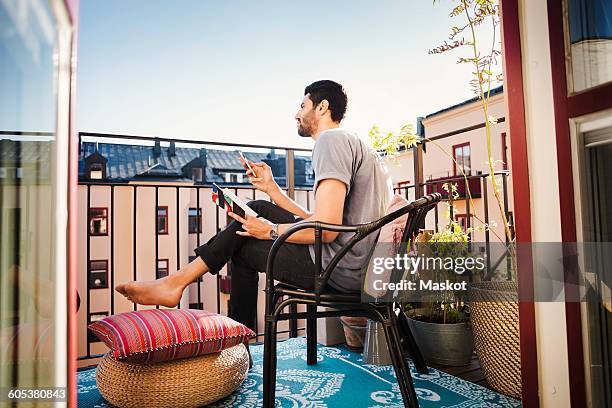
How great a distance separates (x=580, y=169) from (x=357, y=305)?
30.1 inches

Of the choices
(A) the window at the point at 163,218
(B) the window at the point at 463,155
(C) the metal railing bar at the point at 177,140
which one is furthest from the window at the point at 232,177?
(C) the metal railing bar at the point at 177,140

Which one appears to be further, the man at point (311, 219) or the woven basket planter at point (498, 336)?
the woven basket planter at point (498, 336)

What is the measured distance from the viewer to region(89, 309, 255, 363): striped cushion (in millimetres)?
1447

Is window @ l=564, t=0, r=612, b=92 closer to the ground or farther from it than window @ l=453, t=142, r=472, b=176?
closer to the ground

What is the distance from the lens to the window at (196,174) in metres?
19.7

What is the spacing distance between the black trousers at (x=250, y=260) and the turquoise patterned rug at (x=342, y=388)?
311 millimetres

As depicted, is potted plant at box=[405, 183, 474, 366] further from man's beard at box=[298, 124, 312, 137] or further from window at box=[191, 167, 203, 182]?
window at box=[191, 167, 203, 182]

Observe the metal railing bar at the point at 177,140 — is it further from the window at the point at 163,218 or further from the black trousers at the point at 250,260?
the window at the point at 163,218

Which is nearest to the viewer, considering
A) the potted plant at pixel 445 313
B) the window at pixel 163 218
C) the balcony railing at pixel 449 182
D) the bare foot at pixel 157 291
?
the bare foot at pixel 157 291

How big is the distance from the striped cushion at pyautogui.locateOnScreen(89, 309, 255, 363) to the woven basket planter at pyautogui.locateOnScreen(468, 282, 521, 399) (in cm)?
101

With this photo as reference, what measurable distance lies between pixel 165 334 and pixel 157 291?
345mm

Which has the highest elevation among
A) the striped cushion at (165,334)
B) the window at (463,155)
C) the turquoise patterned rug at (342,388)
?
the window at (463,155)

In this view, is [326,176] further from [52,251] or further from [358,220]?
[52,251]

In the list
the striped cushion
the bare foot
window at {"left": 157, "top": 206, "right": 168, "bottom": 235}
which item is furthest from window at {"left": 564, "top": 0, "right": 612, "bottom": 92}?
window at {"left": 157, "top": 206, "right": 168, "bottom": 235}
